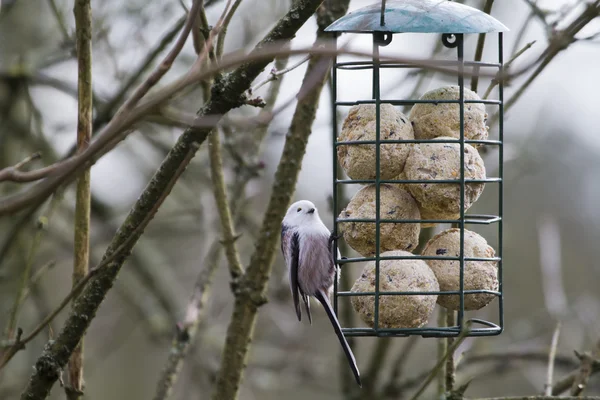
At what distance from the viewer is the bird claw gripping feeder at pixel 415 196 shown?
246cm

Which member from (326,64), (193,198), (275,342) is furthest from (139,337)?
(326,64)

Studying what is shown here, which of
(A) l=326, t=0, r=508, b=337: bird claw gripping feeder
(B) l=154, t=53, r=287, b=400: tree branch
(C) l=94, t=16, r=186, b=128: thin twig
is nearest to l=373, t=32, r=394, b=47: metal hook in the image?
(A) l=326, t=0, r=508, b=337: bird claw gripping feeder

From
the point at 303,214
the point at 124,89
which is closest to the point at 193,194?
the point at 124,89

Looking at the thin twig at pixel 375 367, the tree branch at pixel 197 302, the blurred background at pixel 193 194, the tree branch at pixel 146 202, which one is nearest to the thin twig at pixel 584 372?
the blurred background at pixel 193 194

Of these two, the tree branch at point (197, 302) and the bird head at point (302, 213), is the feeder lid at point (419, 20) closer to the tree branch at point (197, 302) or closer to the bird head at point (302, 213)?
the bird head at point (302, 213)

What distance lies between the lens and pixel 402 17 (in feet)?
7.68

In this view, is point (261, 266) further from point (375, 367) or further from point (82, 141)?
point (375, 367)

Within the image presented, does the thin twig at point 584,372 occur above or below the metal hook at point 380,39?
below

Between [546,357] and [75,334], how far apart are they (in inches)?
116

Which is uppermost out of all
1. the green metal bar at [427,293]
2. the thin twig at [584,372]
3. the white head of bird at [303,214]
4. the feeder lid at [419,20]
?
the feeder lid at [419,20]

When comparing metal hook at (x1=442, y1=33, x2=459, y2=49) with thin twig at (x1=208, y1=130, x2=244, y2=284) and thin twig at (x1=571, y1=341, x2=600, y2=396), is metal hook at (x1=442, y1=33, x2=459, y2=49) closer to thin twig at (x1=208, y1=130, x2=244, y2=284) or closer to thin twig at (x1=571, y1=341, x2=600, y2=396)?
thin twig at (x1=208, y1=130, x2=244, y2=284)

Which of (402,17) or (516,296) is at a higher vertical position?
(516,296)

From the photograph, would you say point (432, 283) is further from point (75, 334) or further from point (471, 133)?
point (75, 334)

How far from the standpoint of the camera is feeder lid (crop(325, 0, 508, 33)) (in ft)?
7.50
